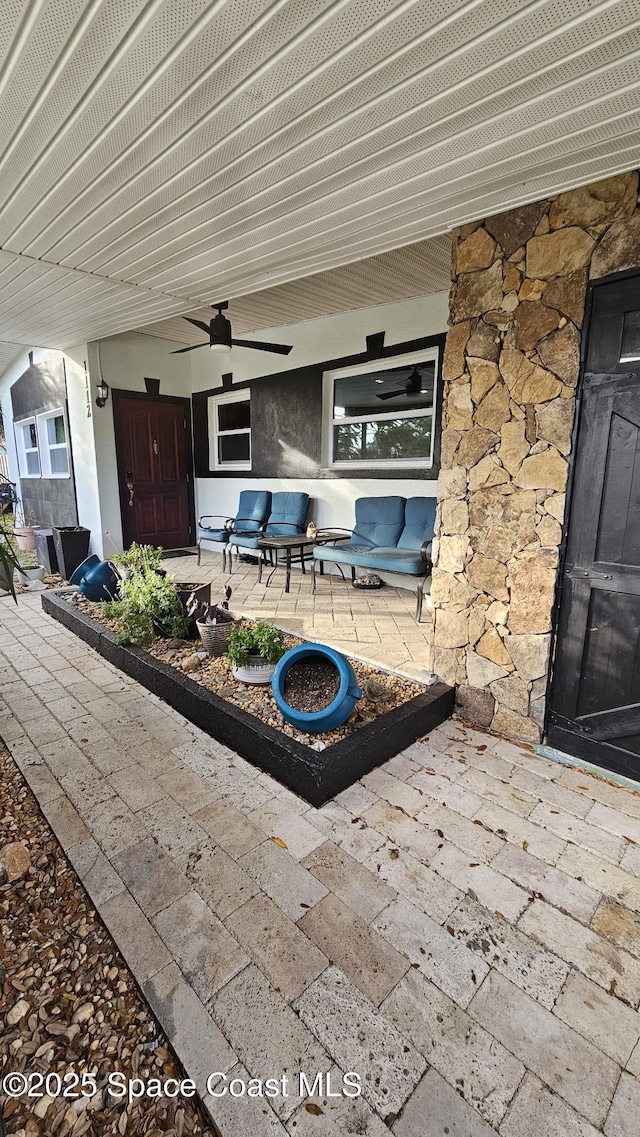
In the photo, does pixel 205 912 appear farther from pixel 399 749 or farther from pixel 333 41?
pixel 333 41

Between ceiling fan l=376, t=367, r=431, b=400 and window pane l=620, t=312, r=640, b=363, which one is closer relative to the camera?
window pane l=620, t=312, r=640, b=363

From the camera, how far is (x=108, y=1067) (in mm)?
1067

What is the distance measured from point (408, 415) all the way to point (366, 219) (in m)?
2.71

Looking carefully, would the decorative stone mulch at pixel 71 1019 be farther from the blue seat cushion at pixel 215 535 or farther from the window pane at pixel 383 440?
the window pane at pixel 383 440

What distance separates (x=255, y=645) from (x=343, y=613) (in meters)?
1.31

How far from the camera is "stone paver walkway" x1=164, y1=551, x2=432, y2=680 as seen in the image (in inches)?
122

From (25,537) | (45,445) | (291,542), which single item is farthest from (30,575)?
(291,542)

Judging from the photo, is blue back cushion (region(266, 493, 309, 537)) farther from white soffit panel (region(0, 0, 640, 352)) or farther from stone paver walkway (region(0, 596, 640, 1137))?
stone paver walkway (region(0, 596, 640, 1137))

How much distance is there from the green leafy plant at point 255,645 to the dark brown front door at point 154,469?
4.40 meters

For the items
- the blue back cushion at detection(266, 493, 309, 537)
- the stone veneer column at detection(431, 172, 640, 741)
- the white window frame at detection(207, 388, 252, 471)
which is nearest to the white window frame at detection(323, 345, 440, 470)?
the blue back cushion at detection(266, 493, 309, 537)

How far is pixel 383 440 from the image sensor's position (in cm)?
513

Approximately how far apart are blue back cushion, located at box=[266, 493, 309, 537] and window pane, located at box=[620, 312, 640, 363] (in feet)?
13.2

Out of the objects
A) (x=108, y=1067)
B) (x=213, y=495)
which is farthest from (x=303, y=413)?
(x=108, y=1067)

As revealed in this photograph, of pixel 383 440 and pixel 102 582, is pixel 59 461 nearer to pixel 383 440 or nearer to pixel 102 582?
pixel 102 582
